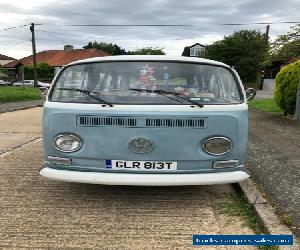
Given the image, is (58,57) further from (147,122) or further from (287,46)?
(147,122)

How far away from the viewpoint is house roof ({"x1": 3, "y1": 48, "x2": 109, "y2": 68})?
2732 inches

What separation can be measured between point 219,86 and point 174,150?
103 cm

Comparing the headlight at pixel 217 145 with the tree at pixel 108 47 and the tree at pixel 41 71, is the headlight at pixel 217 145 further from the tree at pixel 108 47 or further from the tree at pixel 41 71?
the tree at pixel 108 47

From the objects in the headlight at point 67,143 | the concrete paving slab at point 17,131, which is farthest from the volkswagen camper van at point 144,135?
the concrete paving slab at point 17,131

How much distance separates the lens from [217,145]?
458 centimetres

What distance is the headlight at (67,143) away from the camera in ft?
15.0

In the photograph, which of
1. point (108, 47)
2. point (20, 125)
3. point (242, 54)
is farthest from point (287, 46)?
point (108, 47)

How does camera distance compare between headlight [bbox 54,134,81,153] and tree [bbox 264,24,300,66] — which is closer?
headlight [bbox 54,134,81,153]

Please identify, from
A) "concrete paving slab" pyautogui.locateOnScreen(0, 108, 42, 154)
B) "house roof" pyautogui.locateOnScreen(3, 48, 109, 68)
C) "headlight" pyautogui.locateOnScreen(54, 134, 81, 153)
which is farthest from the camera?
"house roof" pyautogui.locateOnScreen(3, 48, 109, 68)

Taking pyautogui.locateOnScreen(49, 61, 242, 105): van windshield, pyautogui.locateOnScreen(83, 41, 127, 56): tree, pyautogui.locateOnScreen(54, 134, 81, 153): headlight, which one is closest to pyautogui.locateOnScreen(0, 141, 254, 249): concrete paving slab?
pyautogui.locateOnScreen(54, 134, 81, 153): headlight

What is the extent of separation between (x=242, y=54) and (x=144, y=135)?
50.7 meters

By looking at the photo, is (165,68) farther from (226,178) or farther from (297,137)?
(297,137)

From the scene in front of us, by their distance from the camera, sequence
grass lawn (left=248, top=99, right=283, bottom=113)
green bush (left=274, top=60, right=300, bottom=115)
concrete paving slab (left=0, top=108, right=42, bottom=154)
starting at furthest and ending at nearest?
grass lawn (left=248, top=99, right=283, bottom=113)
green bush (left=274, top=60, right=300, bottom=115)
concrete paving slab (left=0, top=108, right=42, bottom=154)

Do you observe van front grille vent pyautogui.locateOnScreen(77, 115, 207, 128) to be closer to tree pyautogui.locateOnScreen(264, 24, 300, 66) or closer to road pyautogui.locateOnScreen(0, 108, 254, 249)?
road pyautogui.locateOnScreen(0, 108, 254, 249)
